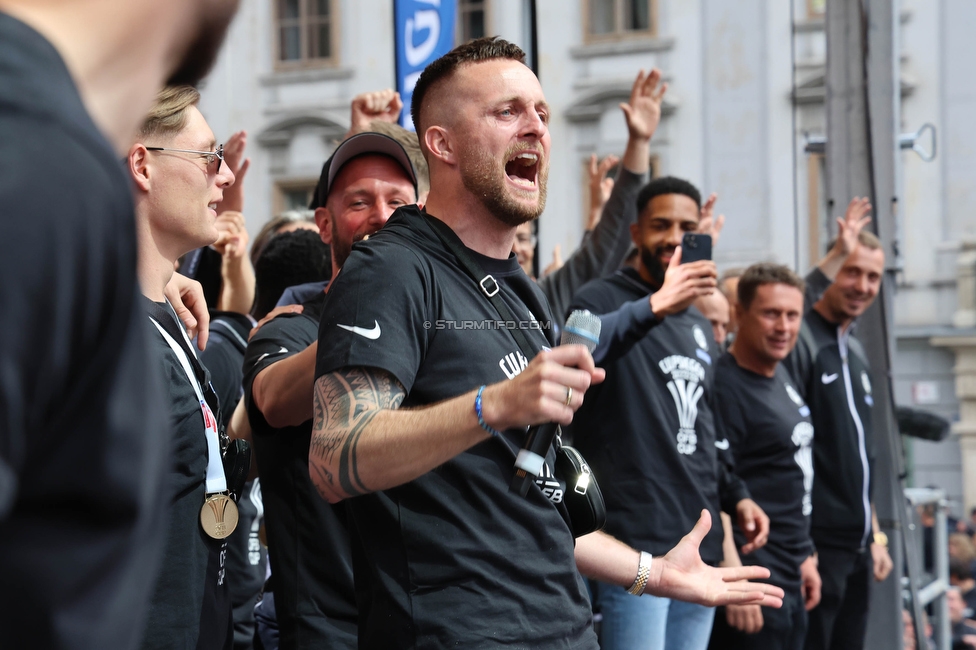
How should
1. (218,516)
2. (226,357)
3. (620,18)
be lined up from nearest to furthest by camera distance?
(218,516) → (226,357) → (620,18)

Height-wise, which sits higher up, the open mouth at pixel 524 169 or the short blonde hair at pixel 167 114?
the short blonde hair at pixel 167 114

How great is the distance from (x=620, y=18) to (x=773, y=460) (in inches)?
609

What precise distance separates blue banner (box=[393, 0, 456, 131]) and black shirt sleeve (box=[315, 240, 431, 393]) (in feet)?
11.5

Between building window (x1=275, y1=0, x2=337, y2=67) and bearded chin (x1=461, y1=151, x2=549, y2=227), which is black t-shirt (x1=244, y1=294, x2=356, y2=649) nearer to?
bearded chin (x1=461, y1=151, x2=549, y2=227)

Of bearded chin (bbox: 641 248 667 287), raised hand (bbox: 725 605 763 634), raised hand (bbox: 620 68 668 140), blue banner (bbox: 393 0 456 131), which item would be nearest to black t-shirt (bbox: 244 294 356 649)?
bearded chin (bbox: 641 248 667 287)

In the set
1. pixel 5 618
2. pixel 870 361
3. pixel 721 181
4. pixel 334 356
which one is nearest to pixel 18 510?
pixel 5 618

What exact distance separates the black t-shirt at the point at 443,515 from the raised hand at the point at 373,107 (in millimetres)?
2176

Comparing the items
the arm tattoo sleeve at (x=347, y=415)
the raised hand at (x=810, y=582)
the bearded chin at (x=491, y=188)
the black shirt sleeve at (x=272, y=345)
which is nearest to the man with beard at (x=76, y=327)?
the arm tattoo sleeve at (x=347, y=415)

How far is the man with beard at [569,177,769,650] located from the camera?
4.19 m

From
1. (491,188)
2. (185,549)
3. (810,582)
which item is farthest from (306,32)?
(185,549)

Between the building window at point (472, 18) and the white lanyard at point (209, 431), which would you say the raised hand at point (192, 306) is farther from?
the building window at point (472, 18)

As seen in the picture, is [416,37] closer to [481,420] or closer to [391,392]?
[391,392]

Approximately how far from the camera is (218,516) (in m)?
2.34

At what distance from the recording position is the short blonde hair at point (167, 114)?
2.54 m
